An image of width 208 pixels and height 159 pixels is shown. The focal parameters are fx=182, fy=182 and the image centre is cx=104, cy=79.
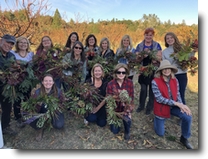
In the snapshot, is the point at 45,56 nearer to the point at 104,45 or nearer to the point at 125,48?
the point at 104,45

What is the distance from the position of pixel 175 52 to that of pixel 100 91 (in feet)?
3.53

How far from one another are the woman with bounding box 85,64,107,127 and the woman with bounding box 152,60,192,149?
64 cm

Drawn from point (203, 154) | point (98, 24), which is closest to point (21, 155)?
point (98, 24)

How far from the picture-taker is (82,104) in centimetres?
214

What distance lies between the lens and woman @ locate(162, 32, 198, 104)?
2311 millimetres

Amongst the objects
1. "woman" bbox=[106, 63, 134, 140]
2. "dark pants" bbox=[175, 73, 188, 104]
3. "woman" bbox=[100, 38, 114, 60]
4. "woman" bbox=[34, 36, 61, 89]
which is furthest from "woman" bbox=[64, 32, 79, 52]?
"dark pants" bbox=[175, 73, 188, 104]

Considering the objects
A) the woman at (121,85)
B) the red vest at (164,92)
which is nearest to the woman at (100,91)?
the woman at (121,85)

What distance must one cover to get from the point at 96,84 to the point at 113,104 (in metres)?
0.36

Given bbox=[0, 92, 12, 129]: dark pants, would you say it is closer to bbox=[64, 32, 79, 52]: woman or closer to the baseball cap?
the baseball cap

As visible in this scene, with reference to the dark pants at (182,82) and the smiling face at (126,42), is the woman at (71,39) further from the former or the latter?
the dark pants at (182,82)

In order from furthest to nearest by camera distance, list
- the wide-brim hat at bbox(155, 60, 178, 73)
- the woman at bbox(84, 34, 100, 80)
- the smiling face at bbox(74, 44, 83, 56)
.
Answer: the woman at bbox(84, 34, 100, 80) < the smiling face at bbox(74, 44, 83, 56) < the wide-brim hat at bbox(155, 60, 178, 73)

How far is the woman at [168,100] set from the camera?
210 cm


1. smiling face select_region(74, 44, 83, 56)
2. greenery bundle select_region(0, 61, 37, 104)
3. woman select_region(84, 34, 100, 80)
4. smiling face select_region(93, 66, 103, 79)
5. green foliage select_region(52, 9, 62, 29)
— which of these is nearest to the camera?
greenery bundle select_region(0, 61, 37, 104)

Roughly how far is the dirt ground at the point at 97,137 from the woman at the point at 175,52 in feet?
0.32
